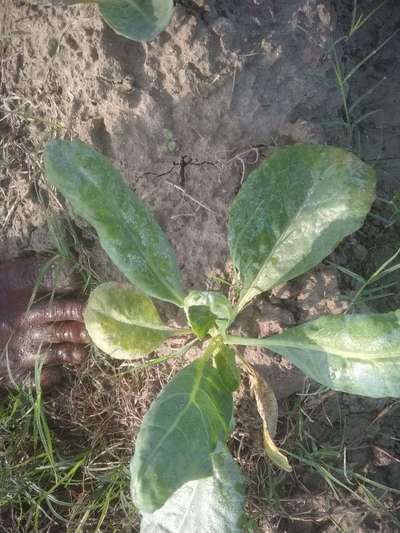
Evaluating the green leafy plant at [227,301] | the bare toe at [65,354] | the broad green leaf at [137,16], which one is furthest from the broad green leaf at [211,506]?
the broad green leaf at [137,16]

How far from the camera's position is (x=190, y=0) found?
6.07ft

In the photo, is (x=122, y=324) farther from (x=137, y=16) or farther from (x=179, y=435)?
(x=137, y=16)

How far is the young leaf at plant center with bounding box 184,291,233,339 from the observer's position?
1.66 m

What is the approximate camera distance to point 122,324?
1.82 metres

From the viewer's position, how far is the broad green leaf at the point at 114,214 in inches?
66.6

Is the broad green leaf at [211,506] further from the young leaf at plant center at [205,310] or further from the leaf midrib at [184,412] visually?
the young leaf at plant center at [205,310]

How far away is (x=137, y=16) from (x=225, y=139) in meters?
0.46

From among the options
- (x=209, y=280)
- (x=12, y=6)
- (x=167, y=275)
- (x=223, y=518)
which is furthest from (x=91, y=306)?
(x=12, y=6)

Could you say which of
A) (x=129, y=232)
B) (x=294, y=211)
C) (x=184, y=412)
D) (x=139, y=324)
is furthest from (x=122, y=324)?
(x=294, y=211)

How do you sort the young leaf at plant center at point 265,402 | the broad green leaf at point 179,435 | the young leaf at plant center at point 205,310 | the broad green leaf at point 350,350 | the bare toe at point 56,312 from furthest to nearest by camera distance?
the bare toe at point 56,312, the young leaf at plant center at point 265,402, the young leaf at plant center at point 205,310, the broad green leaf at point 350,350, the broad green leaf at point 179,435

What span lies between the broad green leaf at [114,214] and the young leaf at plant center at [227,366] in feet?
0.67

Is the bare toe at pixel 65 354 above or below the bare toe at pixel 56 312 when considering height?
below

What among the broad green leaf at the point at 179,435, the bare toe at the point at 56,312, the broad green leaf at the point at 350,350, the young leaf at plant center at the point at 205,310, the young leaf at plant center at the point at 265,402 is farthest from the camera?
Result: the bare toe at the point at 56,312

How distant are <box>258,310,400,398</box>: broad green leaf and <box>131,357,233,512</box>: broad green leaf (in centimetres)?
25
